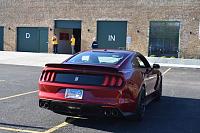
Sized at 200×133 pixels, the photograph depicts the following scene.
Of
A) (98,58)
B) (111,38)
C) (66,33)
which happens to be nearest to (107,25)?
(111,38)

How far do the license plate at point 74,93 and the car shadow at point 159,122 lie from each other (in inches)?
24.8

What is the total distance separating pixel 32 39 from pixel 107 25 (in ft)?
26.0

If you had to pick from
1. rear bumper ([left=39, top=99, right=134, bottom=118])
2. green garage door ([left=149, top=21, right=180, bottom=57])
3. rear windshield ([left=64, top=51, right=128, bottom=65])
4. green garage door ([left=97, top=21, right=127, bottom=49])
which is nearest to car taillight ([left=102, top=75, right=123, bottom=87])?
rear bumper ([left=39, top=99, right=134, bottom=118])

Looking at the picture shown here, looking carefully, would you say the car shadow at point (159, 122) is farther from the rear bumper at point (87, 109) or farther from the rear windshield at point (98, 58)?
the rear windshield at point (98, 58)

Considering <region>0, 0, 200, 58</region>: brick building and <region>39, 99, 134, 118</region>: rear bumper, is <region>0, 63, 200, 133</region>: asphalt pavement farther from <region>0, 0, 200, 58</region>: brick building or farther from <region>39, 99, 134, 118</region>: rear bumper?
<region>0, 0, 200, 58</region>: brick building

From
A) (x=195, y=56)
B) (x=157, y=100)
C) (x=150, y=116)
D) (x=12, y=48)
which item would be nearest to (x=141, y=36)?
(x=195, y=56)

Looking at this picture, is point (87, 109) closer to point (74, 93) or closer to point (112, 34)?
point (74, 93)

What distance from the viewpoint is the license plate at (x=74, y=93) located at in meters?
7.39

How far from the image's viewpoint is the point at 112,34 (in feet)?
118

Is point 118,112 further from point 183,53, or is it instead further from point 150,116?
point 183,53

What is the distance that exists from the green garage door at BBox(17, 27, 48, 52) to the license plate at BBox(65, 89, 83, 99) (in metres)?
31.2

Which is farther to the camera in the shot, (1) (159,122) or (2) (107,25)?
(2) (107,25)

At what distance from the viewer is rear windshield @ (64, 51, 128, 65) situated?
846cm

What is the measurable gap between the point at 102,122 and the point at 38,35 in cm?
3161
